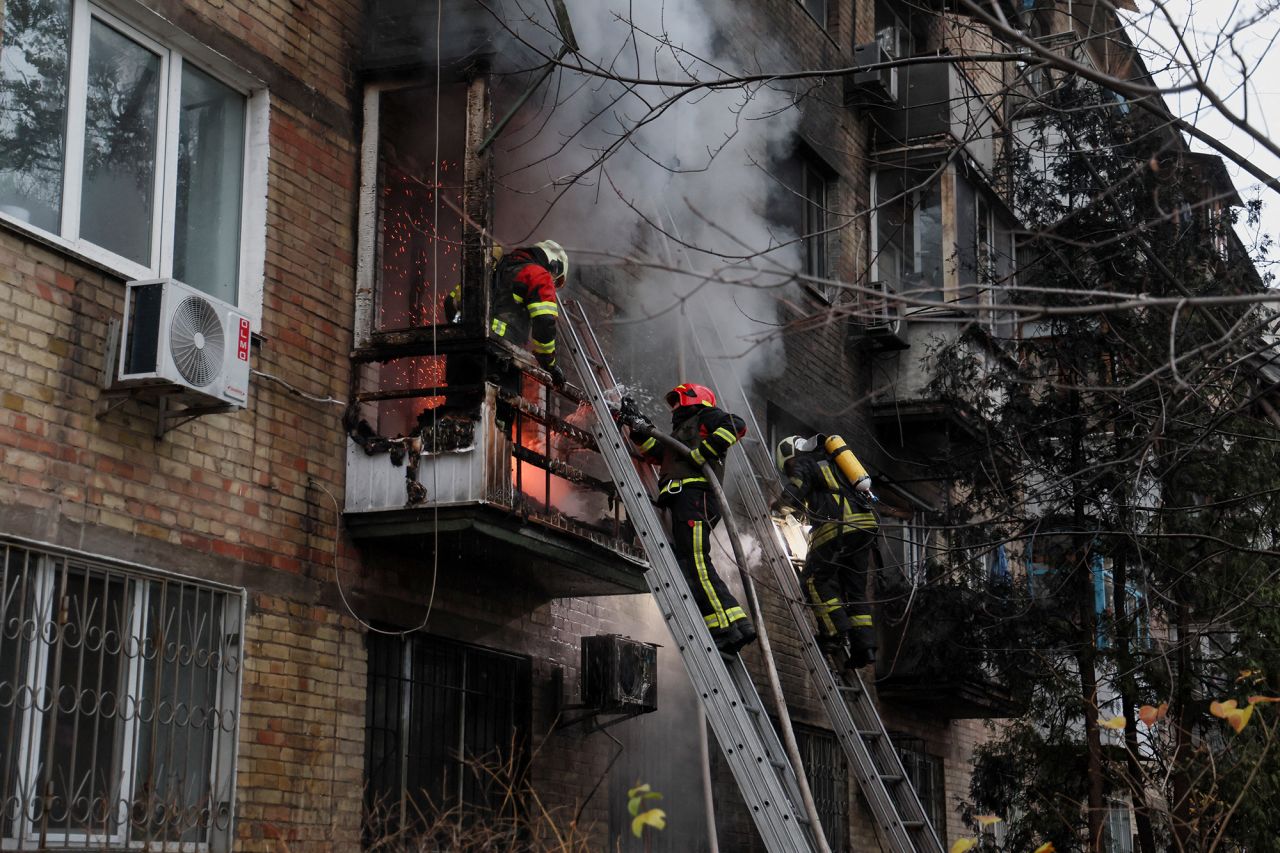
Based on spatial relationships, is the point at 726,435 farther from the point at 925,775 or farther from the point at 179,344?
the point at 925,775

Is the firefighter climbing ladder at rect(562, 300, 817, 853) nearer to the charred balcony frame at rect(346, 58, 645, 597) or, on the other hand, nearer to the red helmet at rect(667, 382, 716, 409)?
the charred balcony frame at rect(346, 58, 645, 597)

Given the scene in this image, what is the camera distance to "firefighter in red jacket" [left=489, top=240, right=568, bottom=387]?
8609 millimetres

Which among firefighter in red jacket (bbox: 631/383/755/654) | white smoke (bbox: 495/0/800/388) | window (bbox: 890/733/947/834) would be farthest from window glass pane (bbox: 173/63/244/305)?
window (bbox: 890/733/947/834)

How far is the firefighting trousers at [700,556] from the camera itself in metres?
9.02

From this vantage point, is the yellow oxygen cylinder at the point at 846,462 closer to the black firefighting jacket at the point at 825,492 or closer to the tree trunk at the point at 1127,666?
the black firefighting jacket at the point at 825,492

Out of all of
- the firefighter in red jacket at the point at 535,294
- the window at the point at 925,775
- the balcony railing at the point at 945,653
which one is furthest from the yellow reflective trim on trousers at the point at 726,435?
the window at the point at 925,775

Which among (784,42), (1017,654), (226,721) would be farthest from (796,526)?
(226,721)

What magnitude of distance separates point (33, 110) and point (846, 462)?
6.58m

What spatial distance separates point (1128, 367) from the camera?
11.0 meters

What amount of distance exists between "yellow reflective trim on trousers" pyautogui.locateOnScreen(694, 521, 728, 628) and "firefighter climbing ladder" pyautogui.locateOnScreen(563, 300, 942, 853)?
0.32 metres

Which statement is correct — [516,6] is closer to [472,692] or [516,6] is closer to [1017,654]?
[472,692]

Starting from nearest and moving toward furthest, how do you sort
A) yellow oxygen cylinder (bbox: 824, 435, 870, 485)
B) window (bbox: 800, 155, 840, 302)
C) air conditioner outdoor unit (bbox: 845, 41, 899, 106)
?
1. yellow oxygen cylinder (bbox: 824, 435, 870, 485)
2. window (bbox: 800, 155, 840, 302)
3. air conditioner outdoor unit (bbox: 845, 41, 899, 106)

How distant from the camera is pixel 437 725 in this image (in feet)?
28.4

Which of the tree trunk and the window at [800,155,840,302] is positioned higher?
the window at [800,155,840,302]
